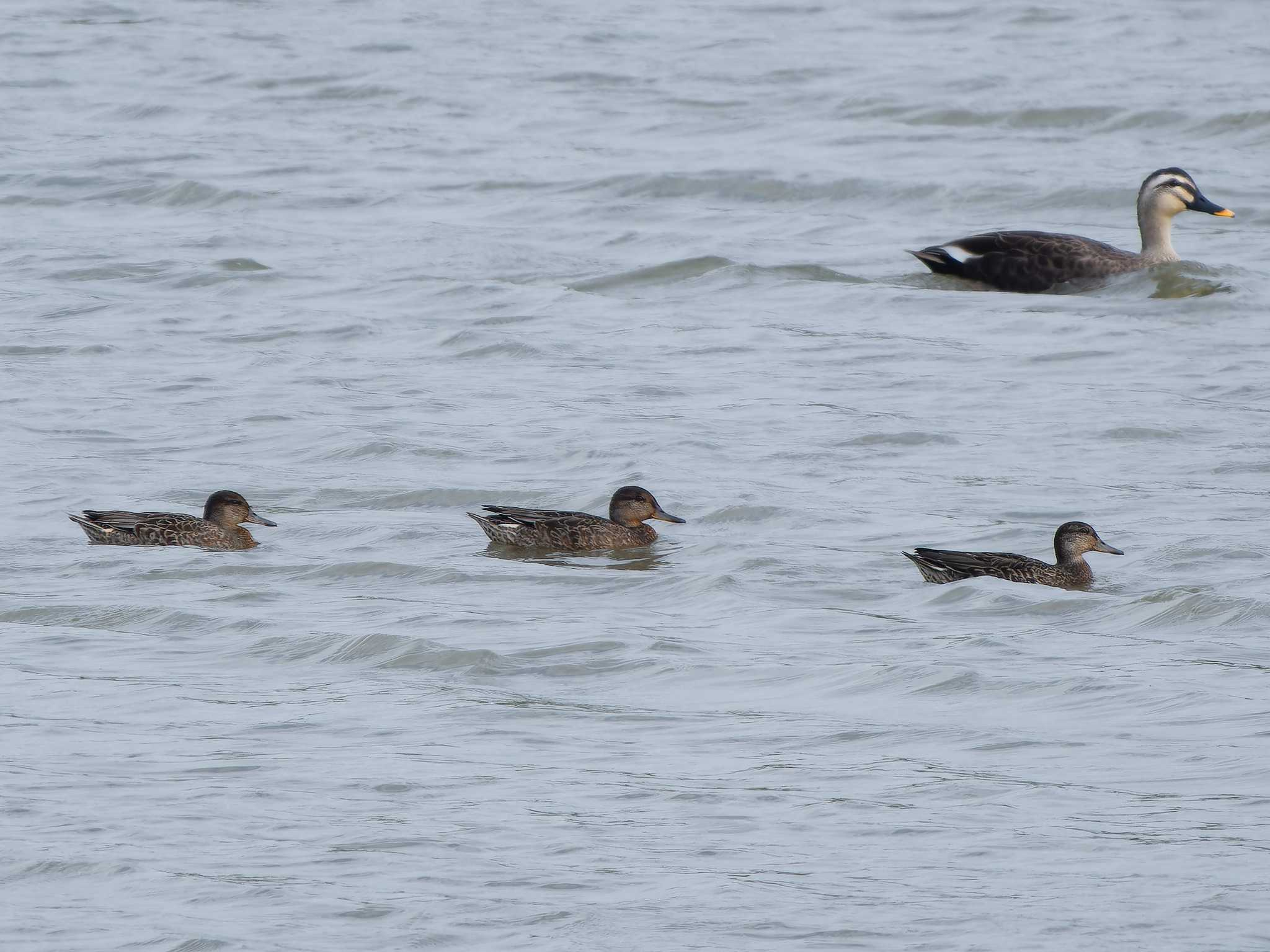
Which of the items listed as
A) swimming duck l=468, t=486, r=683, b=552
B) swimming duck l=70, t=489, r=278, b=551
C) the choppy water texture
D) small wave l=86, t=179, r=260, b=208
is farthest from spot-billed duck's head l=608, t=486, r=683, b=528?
small wave l=86, t=179, r=260, b=208

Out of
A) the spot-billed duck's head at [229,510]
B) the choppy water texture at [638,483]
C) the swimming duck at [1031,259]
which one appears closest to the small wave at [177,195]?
the choppy water texture at [638,483]

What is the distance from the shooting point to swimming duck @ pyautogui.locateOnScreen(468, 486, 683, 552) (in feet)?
37.5

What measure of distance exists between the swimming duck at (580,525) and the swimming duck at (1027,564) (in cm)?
147

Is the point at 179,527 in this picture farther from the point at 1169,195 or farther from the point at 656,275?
the point at 1169,195

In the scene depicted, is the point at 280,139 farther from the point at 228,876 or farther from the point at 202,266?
the point at 228,876

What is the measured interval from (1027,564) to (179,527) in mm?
3929

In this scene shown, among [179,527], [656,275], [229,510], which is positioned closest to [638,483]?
[229,510]

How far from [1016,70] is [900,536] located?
549 inches

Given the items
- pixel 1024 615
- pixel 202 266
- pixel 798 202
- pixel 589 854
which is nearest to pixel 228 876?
pixel 589 854

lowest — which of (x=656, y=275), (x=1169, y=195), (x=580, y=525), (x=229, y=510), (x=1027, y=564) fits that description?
(x=1027, y=564)

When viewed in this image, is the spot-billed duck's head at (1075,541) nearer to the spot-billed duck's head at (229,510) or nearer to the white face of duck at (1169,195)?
the spot-billed duck's head at (229,510)

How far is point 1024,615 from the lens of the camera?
10211 millimetres

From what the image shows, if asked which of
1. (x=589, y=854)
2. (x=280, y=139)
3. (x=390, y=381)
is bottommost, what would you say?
(x=589, y=854)

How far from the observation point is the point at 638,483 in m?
12.8
